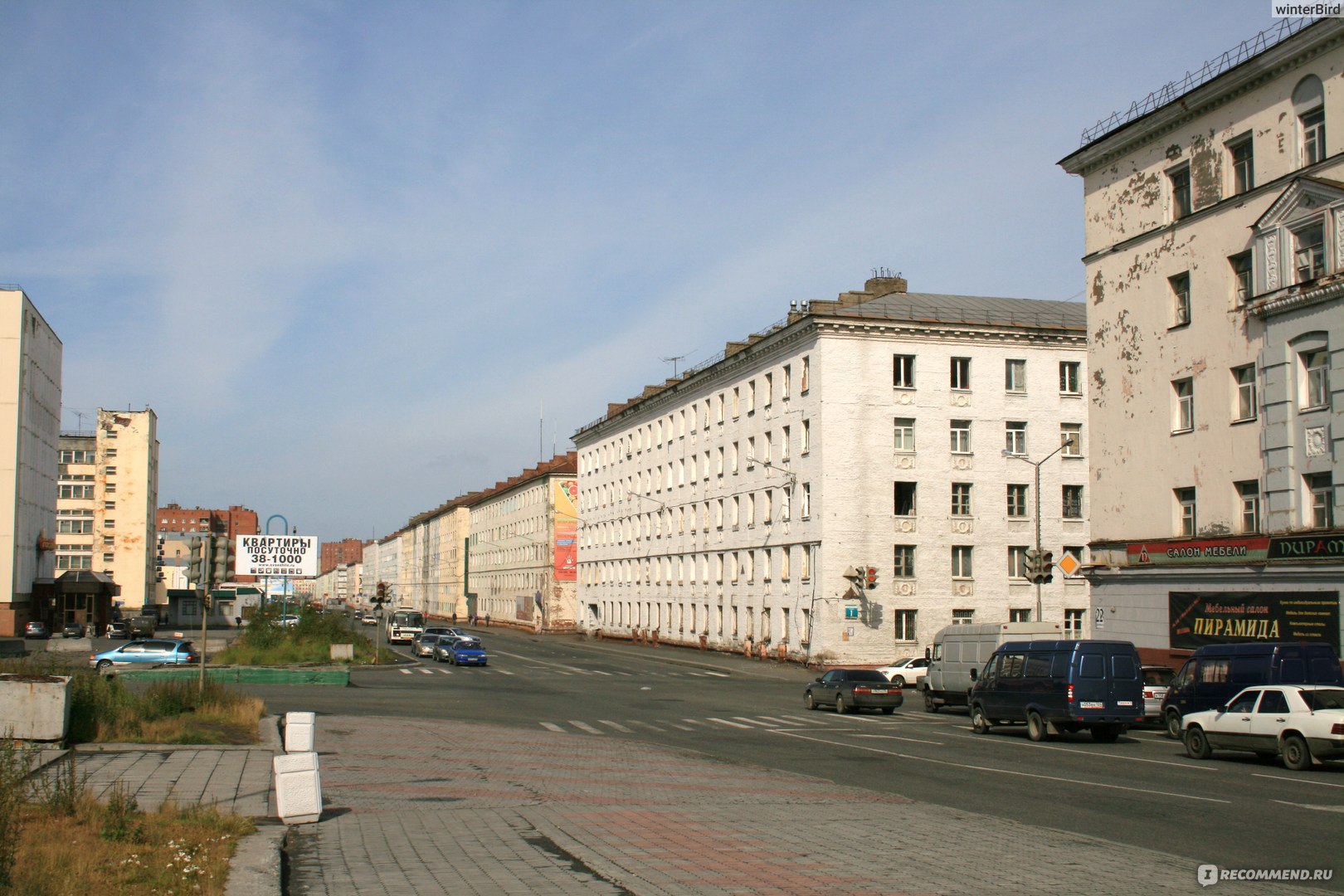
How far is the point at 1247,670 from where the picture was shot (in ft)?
80.3

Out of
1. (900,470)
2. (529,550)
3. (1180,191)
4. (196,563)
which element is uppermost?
(1180,191)

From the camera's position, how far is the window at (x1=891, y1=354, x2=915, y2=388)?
2239 inches

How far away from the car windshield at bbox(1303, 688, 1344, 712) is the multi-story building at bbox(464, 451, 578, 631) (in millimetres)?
85258

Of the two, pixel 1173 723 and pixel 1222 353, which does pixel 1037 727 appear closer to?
pixel 1173 723

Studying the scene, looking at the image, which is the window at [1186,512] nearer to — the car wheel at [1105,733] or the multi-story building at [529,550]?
the car wheel at [1105,733]

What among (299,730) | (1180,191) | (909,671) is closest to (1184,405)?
(1180,191)

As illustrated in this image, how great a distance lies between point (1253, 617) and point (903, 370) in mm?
25914

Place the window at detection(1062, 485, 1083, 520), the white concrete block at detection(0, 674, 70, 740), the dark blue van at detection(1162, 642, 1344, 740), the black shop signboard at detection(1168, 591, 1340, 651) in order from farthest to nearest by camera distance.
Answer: the window at detection(1062, 485, 1083, 520) → the black shop signboard at detection(1168, 591, 1340, 651) → the dark blue van at detection(1162, 642, 1344, 740) → the white concrete block at detection(0, 674, 70, 740)

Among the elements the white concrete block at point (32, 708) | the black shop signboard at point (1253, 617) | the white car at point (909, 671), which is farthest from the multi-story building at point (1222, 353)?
the white concrete block at point (32, 708)

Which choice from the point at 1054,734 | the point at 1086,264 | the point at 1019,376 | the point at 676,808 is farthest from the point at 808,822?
the point at 1019,376

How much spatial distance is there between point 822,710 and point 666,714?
5936 mm

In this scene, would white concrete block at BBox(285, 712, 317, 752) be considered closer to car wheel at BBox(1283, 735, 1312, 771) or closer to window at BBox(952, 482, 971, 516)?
car wheel at BBox(1283, 735, 1312, 771)

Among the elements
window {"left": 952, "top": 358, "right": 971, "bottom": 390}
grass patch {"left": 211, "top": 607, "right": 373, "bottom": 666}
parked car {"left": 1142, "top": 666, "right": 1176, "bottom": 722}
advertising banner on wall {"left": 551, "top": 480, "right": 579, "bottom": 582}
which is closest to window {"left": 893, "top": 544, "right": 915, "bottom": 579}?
window {"left": 952, "top": 358, "right": 971, "bottom": 390}

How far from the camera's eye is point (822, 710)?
34.8 m
